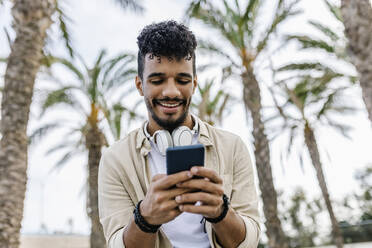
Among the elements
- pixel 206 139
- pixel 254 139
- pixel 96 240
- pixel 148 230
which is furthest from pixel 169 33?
pixel 96 240

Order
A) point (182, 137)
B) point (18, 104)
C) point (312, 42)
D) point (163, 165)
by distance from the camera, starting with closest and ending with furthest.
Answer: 1. point (182, 137)
2. point (163, 165)
3. point (18, 104)
4. point (312, 42)

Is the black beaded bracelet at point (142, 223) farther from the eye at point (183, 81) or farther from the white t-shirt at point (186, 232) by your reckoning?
the eye at point (183, 81)

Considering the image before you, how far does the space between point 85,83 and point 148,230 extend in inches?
468

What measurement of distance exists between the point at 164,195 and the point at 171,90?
0.72 metres

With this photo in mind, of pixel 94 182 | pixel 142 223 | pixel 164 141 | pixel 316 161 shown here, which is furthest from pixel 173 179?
pixel 316 161

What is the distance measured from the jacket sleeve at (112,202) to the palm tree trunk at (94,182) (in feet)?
33.9

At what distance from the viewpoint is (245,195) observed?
2.25 metres

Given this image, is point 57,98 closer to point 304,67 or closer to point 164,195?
point 304,67

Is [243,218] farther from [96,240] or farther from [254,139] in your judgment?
[96,240]

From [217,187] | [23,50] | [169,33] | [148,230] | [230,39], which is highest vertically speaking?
[230,39]

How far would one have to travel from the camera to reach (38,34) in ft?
22.2

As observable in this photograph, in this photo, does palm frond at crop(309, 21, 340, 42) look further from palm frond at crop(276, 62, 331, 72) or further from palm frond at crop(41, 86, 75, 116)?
palm frond at crop(41, 86, 75, 116)

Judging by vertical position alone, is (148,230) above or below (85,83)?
below

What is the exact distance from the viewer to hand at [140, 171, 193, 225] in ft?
5.04
